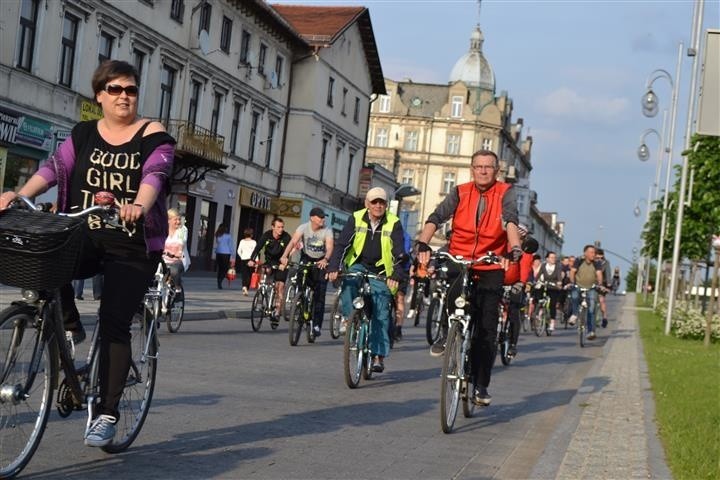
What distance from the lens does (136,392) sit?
651cm

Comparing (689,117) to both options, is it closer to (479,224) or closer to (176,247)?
(176,247)

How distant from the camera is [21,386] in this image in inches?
212

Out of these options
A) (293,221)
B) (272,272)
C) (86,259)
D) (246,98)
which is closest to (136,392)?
(86,259)

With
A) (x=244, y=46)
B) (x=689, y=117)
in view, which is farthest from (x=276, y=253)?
(x=244, y=46)

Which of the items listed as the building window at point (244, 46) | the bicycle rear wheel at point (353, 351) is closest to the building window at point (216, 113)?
the building window at point (244, 46)

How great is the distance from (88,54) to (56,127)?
291cm

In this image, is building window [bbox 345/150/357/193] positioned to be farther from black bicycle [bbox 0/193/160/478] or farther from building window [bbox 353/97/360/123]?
black bicycle [bbox 0/193/160/478]

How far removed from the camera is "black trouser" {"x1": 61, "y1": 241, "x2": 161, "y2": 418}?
5.89 m

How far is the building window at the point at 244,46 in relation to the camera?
42.1 metres

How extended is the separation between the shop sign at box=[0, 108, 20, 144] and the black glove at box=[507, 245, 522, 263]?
60.7 ft

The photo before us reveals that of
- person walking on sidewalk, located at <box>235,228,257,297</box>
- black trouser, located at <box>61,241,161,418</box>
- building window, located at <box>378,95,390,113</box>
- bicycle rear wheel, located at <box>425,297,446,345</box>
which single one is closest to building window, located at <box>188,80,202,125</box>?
person walking on sidewalk, located at <box>235,228,257,297</box>

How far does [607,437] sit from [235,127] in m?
35.6

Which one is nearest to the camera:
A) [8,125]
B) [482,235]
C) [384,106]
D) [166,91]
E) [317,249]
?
[482,235]

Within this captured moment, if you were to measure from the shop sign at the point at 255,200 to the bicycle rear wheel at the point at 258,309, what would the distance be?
85.0 feet
